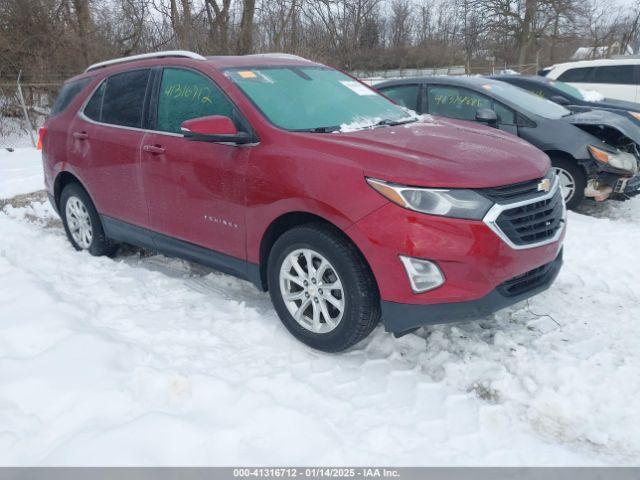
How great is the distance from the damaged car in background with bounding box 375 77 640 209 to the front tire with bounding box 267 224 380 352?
3315 mm

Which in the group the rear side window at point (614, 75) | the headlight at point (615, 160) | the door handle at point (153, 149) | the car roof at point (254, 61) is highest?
the rear side window at point (614, 75)

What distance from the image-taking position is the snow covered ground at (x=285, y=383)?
2.38 m

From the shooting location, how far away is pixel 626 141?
6.19m

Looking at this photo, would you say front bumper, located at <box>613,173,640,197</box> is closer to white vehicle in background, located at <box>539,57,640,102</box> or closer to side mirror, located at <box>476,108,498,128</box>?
side mirror, located at <box>476,108,498,128</box>

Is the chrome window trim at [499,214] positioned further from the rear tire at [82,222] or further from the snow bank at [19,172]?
the snow bank at [19,172]

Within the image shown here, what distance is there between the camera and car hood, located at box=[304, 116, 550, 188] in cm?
276

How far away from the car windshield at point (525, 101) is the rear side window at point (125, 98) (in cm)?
419

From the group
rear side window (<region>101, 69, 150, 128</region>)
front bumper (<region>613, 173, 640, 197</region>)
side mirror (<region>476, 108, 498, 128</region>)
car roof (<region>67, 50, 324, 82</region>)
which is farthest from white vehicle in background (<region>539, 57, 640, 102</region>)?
rear side window (<region>101, 69, 150, 128</region>)

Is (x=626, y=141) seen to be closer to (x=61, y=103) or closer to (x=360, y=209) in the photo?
(x=360, y=209)

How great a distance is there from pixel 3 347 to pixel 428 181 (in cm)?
255

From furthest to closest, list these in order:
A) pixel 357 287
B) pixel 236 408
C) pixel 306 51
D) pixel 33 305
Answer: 1. pixel 306 51
2. pixel 33 305
3. pixel 357 287
4. pixel 236 408

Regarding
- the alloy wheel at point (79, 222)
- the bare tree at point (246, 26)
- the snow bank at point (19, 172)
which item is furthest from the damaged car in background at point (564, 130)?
the bare tree at point (246, 26)

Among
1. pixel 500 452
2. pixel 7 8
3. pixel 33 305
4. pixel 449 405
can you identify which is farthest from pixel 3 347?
pixel 7 8

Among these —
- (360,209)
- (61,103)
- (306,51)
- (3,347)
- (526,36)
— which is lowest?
(3,347)
